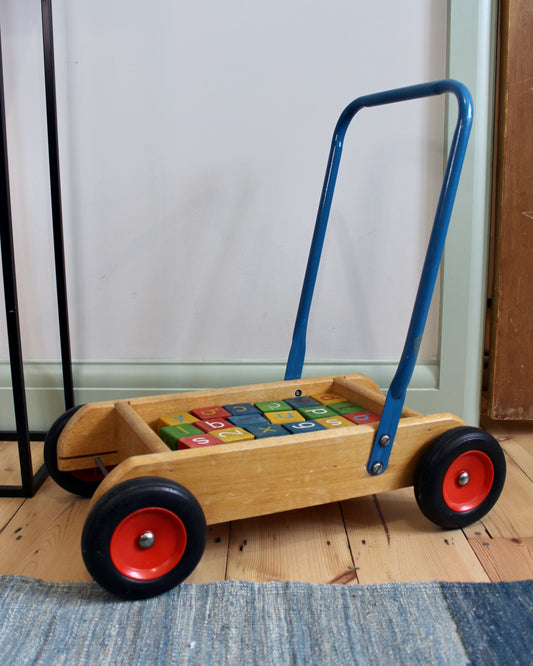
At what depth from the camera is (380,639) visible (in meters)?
0.61

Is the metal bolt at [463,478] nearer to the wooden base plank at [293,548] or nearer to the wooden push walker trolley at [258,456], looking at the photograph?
the wooden push walker trolley at [258,456]

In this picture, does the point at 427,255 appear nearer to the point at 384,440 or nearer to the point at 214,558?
the point at 384,440

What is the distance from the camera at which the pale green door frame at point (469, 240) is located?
1.03 m

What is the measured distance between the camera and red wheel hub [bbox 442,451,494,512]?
0.81 metres

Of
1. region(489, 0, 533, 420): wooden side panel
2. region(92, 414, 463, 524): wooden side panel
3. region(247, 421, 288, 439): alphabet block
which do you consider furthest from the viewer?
region(489, 0, 533, 420): wooden side panel

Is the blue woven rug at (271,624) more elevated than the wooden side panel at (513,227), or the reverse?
the wooden side panel at (513,227)

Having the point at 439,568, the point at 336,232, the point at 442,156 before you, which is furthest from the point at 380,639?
the point at 442,156

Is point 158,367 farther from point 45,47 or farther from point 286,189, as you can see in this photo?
point 45,47

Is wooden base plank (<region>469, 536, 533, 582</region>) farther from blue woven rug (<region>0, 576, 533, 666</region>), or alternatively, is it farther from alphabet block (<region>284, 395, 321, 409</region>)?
alphabet block (<region>284, 395, 321, 409</region>)

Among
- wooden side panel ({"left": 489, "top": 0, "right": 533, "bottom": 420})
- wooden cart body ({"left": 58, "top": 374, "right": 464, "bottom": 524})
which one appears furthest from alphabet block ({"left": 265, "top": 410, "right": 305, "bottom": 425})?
wooden side panel ({"left": 489, "top": 0, "right": 533, "bottom": 420})

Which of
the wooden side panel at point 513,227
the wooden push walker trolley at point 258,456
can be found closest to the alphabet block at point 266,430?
the wooden push walker trolley at point 258,456

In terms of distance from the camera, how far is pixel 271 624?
63cm

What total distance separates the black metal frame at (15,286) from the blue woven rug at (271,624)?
0.79ft

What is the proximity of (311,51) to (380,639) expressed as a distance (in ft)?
3.02
